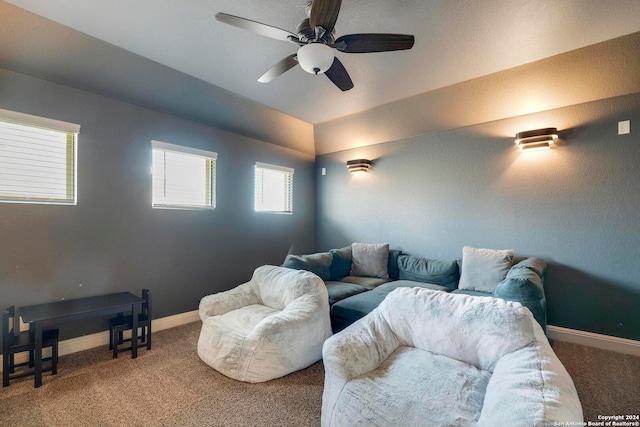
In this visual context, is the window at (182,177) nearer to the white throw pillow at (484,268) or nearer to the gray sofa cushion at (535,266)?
the white throw pillow at (484,268)

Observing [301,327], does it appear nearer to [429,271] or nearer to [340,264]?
[340,264]

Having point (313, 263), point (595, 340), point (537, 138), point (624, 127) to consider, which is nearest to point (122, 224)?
point (313, 263)

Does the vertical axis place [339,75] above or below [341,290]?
above

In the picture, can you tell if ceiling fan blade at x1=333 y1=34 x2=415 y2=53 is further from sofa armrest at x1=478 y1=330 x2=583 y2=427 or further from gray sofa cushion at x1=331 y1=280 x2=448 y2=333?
gray sofa cushion at x1=331 y1=280 x2=448 y2=333

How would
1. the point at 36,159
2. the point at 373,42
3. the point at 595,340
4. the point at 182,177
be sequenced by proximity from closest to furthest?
the point at 373,42
the point at 36,159
the point at 595,340
the point at 182,177

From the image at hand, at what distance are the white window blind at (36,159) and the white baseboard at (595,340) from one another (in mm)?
5301

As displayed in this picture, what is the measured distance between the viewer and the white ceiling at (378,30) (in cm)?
215

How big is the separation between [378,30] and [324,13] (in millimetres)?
955

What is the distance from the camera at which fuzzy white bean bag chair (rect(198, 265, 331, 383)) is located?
2277 mm

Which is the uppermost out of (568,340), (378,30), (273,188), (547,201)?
(378,30)

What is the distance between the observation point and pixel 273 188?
16.1 feet

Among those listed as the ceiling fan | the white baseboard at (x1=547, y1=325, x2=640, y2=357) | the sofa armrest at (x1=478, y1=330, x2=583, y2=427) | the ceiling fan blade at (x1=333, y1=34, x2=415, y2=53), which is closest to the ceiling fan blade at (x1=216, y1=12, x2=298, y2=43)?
the ceiling fan

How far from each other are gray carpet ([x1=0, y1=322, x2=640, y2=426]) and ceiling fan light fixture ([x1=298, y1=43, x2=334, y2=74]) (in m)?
2.36

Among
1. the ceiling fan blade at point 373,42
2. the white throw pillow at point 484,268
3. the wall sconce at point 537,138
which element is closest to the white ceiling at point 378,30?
the ceiling fan blade at point 373,42
